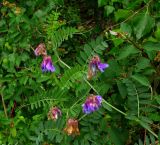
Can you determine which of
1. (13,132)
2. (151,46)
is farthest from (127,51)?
(13,132)

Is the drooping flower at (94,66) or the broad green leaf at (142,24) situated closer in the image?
the drooping flower at (94,66)

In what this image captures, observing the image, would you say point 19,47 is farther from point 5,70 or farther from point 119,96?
point 119,96

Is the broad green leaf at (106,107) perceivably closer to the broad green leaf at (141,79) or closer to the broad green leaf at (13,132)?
the broad green leaf at (141,79)

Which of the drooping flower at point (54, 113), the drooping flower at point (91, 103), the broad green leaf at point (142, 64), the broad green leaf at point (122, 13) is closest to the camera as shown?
the drooping flower at point (91, 103)

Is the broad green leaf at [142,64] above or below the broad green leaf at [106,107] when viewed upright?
above

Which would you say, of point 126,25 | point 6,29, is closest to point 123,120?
point 126,25

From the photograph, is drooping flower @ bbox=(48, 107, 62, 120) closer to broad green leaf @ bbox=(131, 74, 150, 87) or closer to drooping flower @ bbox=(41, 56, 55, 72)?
drooping flower @ bbox=(41, 56, 55, 72)

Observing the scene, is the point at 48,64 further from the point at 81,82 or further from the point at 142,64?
the point at 142,64

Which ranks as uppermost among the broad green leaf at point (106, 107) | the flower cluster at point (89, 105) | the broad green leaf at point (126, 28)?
the broad green leaf at point (126, 28)

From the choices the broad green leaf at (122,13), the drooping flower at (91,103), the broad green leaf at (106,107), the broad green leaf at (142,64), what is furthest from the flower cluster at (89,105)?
the broad green leaf at (122,13)
